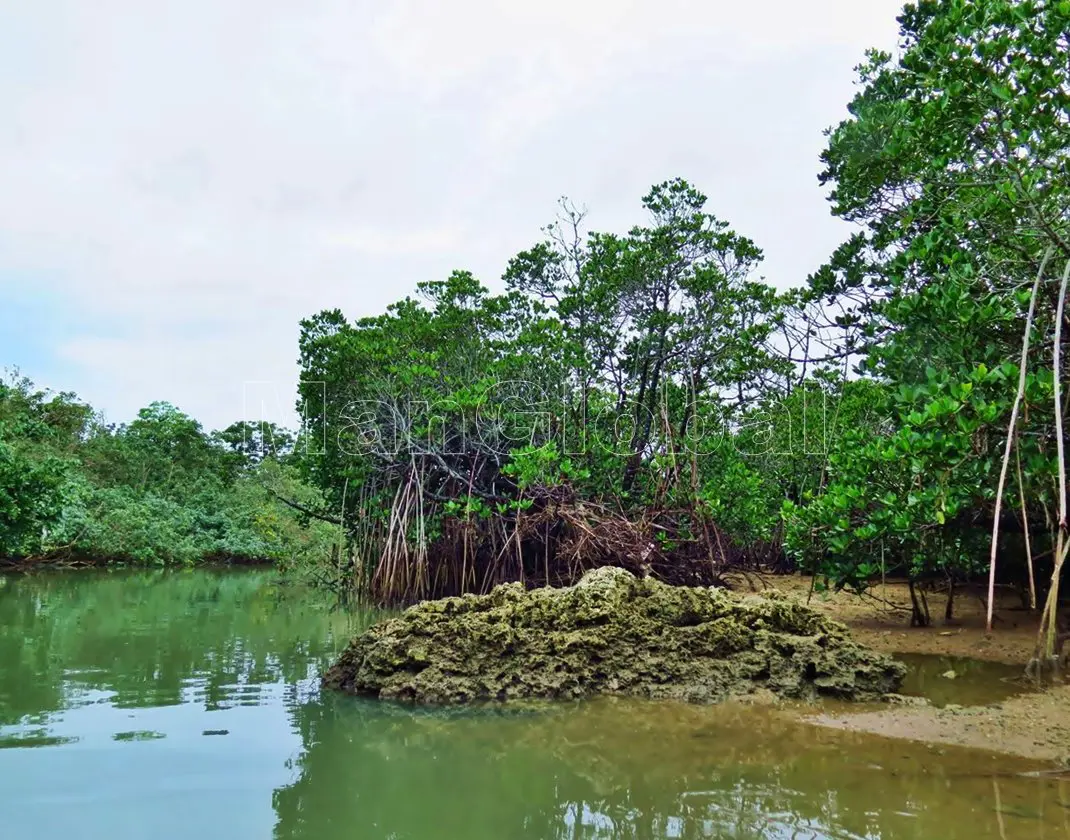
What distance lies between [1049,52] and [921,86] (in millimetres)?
770

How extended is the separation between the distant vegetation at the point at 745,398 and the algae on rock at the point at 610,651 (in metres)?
1.03

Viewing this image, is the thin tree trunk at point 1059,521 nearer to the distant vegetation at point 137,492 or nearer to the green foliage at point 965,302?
the green foliage at point 965,302

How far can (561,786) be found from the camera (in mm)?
3369

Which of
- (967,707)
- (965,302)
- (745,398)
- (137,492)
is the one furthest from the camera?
(137,492)

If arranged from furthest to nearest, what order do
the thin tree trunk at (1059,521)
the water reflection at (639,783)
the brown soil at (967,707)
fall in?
the brown soil at (967,707), the thin tree trunk at (1059,521), the water reflection at (639,783)

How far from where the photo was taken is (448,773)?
11.6 ft

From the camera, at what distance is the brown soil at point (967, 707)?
381cm

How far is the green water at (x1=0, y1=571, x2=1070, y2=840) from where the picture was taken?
294 centimetres

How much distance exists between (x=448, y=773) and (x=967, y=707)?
2880mm

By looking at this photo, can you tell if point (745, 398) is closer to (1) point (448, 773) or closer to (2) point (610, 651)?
(2) point (610, 651)

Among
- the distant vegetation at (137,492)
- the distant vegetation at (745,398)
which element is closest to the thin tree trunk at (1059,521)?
the distant vegetation at (745,398)

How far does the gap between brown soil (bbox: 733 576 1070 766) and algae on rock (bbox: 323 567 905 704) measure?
1.76ft

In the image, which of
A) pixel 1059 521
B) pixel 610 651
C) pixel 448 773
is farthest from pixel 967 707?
pixel 448 773

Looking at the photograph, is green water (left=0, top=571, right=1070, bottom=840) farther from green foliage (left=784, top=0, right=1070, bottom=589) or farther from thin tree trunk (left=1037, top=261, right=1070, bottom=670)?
green foliage (left=784, top=0, right=1070, bottom=589)
